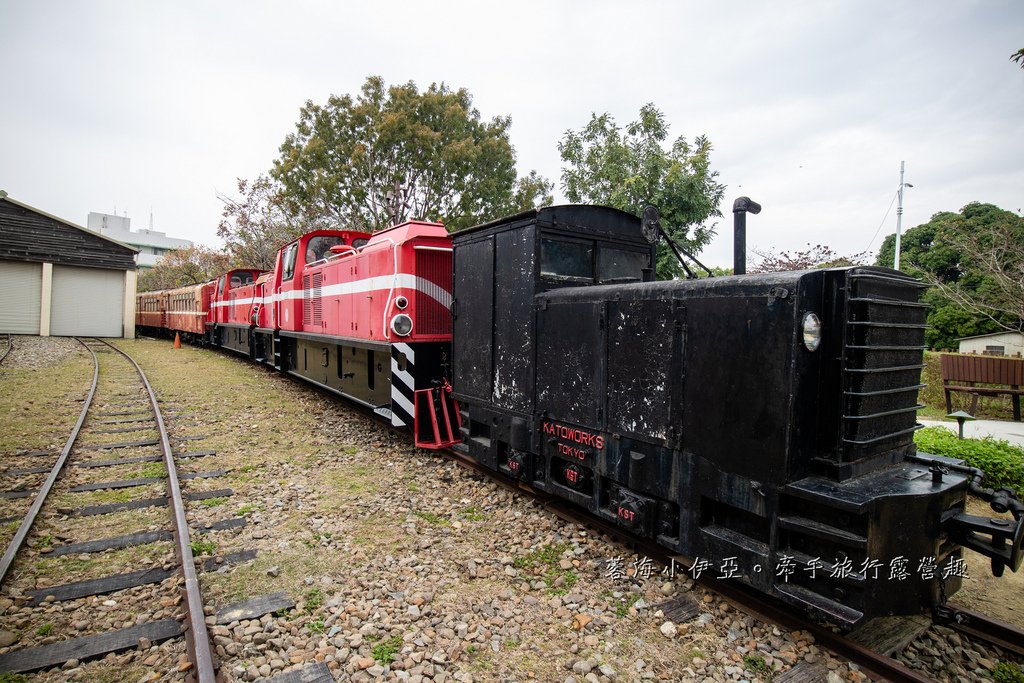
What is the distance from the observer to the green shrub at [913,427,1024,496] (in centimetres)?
507

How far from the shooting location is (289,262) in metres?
11.1

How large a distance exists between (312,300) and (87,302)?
880 inches

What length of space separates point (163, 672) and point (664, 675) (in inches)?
102

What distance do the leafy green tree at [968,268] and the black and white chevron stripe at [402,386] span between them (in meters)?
7.37

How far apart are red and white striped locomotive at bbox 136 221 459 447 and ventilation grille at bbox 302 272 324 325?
0.02 meters

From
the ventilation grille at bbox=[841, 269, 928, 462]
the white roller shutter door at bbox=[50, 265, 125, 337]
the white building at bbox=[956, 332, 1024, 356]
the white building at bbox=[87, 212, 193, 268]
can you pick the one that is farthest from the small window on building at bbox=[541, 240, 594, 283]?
the white building at bbox=[87, 212, 193, 268]

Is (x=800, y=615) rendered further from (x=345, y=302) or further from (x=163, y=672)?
(x=345, y=302)

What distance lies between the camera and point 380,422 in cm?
828

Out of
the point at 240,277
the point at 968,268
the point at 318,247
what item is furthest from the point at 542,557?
the point at 968,268

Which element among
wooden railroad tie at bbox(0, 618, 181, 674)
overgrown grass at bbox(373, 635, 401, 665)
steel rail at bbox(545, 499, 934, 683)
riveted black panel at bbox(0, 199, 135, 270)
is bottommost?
wooden railroad tie at bbox(0, 618, 181, 674)

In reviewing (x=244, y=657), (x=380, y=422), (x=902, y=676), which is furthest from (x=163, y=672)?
(x=380, y=422)

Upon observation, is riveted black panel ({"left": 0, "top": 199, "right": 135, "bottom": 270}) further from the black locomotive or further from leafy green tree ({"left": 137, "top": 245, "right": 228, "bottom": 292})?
the black locomotive

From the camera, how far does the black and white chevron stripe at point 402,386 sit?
21.6 ft

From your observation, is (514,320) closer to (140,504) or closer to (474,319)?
(474,319)
